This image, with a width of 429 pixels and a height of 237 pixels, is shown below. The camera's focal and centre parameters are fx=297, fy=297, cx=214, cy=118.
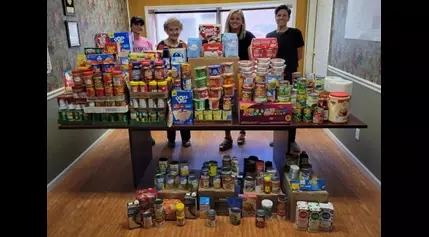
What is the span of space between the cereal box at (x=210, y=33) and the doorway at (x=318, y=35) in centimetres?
212

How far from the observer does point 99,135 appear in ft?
12.1

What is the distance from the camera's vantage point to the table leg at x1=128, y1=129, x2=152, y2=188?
2.48 metres

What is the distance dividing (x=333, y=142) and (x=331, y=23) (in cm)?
151

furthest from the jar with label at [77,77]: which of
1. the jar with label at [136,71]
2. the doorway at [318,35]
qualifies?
the doorway at [318,35]

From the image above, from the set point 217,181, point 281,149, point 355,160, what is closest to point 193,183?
point 217,181

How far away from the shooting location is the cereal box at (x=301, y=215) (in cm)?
199

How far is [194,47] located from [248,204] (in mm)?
1249

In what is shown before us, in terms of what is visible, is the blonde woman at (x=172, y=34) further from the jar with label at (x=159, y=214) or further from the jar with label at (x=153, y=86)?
the jar with label at (x=159, y=214)

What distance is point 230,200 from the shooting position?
2123 millimetres

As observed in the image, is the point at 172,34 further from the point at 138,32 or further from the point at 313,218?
the point at 313,218

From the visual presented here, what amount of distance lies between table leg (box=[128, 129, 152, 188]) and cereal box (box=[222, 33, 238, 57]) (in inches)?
38.6

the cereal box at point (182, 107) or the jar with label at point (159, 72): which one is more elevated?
the jar with label at point (159, 72)
